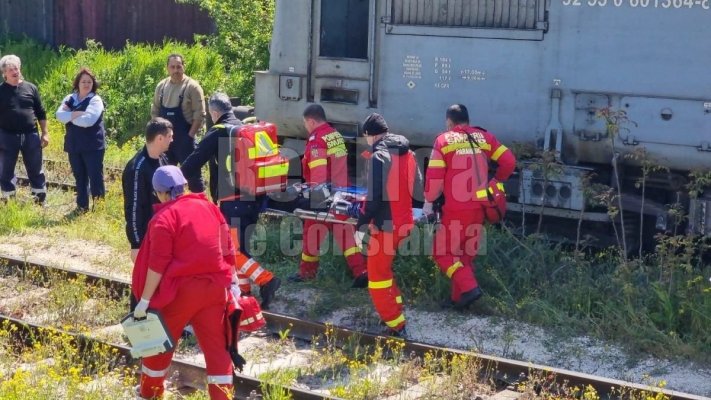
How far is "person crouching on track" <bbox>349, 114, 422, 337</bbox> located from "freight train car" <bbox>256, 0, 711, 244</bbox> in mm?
1848

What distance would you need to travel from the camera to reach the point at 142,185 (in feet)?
22.8

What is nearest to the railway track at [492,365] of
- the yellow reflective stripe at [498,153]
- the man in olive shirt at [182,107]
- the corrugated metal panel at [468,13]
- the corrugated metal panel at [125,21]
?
the yellow reflective stripe at [498,153]

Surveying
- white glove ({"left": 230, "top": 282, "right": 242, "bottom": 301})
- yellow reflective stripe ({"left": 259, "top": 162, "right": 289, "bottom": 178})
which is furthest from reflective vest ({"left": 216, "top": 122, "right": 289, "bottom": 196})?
white glove ({"left": 230, "top": 282, "right": 242, "bottom": 301})

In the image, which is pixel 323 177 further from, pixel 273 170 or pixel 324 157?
pixel 273 170

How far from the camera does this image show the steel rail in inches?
253

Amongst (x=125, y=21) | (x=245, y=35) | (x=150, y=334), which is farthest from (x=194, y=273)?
(x=125, y=21)

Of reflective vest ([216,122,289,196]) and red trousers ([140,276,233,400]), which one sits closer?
red trousers ([140,276,233,400])

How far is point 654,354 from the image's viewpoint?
729 cm

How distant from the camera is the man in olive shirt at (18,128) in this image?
11.3 meters

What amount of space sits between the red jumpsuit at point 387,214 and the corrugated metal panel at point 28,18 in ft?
55.9

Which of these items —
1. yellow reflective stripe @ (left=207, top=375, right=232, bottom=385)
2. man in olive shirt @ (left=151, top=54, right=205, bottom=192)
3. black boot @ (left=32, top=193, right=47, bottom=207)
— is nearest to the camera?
yellow reflective stripe @ (left=207, top=375, right=232, bottom=385)

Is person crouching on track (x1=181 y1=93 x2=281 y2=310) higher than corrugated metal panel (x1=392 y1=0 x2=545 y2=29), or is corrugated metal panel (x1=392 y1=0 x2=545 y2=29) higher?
corrugated metal panel (x1=392 y1=0 x2=545 y2=29)

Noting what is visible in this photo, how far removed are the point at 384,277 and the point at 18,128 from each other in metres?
5.70

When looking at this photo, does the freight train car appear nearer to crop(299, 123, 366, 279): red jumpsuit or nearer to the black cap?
crop(299, 123, 366, 279): red jumpsuit
